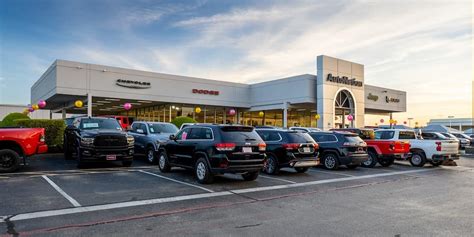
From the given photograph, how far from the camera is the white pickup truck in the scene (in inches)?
642

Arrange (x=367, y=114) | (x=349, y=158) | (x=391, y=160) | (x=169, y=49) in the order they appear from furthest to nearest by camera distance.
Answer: (x=367, y=114) < (x=169, y=49) < (x=391, y=160) < (x=349, y=158)

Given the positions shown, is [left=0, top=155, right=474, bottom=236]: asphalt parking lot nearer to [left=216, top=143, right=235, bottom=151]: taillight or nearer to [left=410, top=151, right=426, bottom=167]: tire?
[left=216, top=143, right=235, bottom=151]: taillight

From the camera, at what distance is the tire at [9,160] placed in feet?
37.2

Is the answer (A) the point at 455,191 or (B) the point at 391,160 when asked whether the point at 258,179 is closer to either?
(A) the point at 455,191

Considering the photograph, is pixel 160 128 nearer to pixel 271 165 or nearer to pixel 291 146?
pixel 271 165

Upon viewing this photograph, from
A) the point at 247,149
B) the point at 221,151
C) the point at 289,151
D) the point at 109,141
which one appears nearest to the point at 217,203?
the point at 221,151

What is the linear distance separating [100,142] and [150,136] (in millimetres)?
2745

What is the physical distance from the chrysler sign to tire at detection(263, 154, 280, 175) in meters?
23.6

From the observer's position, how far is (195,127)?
1088 centimetres

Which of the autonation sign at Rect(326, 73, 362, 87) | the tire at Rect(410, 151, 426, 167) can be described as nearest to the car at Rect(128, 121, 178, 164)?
the tire at Rect(410, 151, 426, 167)

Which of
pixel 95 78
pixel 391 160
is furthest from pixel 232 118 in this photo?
pixel 391 160

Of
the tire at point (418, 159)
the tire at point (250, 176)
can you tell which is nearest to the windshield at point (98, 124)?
the tire at point (250, 176)

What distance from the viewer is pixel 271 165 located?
12.6m

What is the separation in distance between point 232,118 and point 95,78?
19063 millimetres
